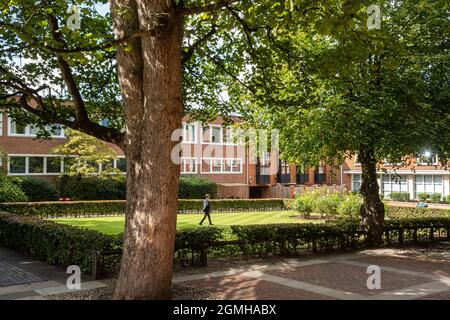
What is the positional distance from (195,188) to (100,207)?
11.9 metres

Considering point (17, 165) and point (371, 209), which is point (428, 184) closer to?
point (371, 209)

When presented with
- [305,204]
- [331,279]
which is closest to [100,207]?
A: [305,204]

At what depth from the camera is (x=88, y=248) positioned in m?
11.2

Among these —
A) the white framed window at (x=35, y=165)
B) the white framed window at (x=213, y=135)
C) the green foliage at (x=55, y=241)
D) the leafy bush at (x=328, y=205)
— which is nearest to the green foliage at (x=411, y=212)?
the leafy bush at (x=328, y=205)

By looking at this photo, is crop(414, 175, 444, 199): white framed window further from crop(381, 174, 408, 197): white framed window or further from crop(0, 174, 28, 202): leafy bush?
crop(0, 174, 28, 202): leafy bush

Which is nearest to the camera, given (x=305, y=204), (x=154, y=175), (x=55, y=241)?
(x=154, y=175)

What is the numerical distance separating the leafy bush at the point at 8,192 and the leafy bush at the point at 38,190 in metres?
4.06

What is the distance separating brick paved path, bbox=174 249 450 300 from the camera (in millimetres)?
9146

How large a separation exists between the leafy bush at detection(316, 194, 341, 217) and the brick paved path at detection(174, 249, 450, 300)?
16027 mm

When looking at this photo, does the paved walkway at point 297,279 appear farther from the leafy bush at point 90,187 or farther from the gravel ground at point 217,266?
the leafy bush at point 90,187

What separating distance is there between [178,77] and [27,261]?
8032 millimetres

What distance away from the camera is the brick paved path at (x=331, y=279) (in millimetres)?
9146

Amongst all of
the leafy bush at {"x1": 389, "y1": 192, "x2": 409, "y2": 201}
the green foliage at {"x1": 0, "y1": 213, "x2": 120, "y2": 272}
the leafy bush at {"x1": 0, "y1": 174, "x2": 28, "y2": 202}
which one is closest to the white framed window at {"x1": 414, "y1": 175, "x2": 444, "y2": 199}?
the leafy bush at {"x1": 389, "y1": 192, "x2": 409, "y2": 201}

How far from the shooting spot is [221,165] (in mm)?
47156
